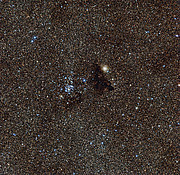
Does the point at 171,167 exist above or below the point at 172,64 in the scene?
below

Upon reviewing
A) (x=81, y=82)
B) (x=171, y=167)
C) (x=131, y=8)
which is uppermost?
(x=131, y=8)

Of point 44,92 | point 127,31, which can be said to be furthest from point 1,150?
point 127,31

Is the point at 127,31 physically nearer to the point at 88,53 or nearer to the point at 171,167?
the point at 88,53

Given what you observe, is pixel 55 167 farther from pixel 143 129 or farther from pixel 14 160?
pixel 143 129

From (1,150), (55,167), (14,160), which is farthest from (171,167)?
Answer: (1,150)

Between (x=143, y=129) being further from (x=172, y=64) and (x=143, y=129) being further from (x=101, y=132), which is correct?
(x=172, y=64)

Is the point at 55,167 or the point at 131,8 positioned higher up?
the point at 131,8

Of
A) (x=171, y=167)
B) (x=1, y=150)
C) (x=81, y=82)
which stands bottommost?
(x=171, y=167)
